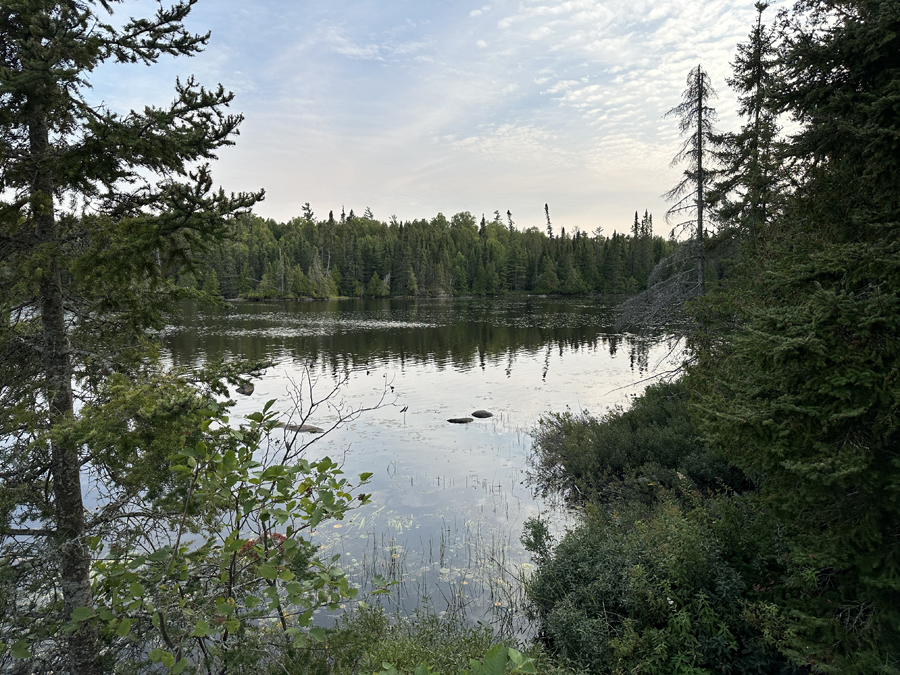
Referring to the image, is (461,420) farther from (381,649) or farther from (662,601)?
(381,649)

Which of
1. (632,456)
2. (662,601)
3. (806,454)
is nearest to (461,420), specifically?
(632,456)

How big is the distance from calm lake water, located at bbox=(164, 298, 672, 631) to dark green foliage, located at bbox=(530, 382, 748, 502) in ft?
3.46

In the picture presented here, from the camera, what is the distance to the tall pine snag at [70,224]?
4.14 meters

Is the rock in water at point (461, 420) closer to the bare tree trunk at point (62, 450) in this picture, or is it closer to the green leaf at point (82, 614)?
the bare tree trunk at point (62, 450)

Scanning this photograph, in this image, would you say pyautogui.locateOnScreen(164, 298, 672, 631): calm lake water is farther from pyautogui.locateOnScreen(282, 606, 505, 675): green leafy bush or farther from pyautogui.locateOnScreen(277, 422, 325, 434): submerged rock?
pyautogui.locateOnScreen(282, 606, 505, 675): green leafy bush

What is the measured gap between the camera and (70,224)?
4.71m

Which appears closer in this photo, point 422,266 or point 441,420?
point 441,420

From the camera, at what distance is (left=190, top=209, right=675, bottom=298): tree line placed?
9269 cm

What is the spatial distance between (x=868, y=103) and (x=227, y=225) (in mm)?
6078

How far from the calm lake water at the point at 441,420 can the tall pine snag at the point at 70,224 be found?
2.13m

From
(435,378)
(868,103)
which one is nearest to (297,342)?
(435,378)

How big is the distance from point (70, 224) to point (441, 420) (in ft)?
47.8

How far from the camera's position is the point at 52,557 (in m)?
4.39

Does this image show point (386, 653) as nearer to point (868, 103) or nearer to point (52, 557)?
point (52, 557)
